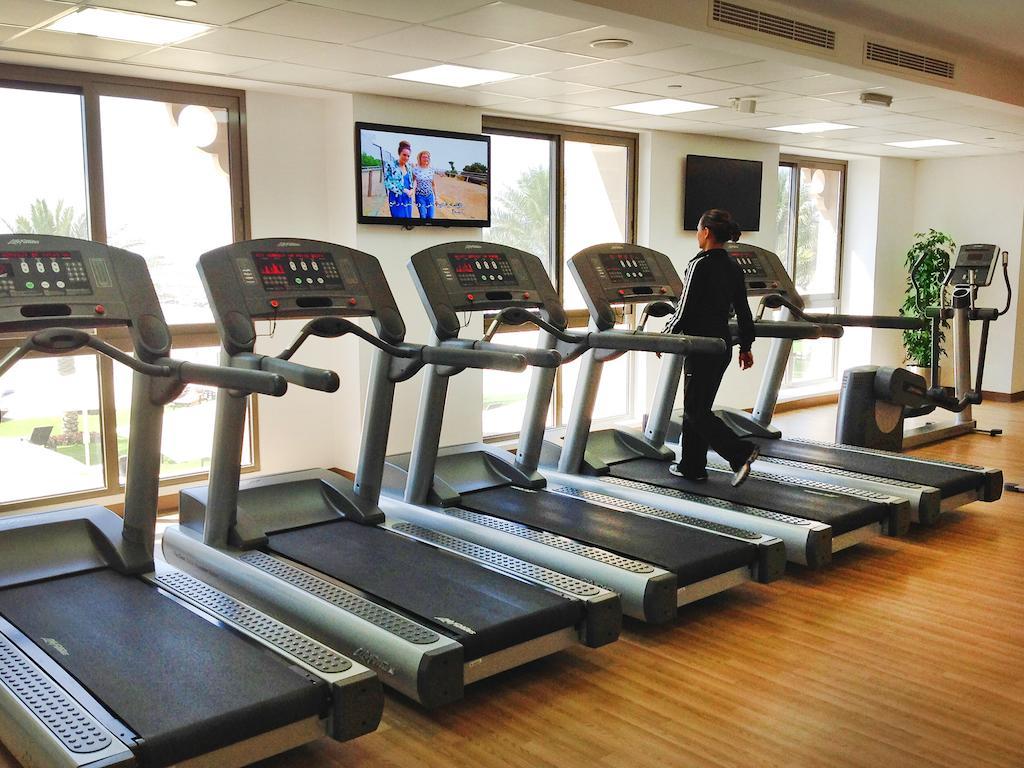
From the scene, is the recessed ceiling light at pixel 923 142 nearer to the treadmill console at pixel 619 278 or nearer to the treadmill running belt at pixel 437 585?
the treadmill console at pixel 619 278

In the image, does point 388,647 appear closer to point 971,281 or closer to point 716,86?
point 716,86

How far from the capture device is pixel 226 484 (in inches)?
149

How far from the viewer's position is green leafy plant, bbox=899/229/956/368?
30.9 ft

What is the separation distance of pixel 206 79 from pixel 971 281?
579 centimetres

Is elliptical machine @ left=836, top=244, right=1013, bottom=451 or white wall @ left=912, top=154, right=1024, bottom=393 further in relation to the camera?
white wall @ left=912, top=154, right=1024, bottom=393

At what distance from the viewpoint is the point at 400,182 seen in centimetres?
598

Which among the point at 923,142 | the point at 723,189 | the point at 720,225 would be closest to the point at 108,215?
the point at 720,225

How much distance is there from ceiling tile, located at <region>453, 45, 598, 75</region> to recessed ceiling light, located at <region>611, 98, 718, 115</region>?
1303 millimetres

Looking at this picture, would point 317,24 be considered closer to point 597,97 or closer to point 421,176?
point 421,176

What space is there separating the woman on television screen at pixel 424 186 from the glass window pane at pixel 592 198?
152cm

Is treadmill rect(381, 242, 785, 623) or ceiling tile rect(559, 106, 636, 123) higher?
ceiling tile rect(559, 106, 636, 123)

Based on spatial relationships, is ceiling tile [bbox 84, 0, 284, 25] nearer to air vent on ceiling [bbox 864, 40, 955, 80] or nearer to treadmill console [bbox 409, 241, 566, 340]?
treadmill console [bbox 409, 241, 566, 340]

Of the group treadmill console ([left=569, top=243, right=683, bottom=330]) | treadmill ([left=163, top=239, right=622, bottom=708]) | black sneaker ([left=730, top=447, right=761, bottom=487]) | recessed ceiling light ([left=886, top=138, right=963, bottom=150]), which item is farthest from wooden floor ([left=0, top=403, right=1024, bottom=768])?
recessed ceiling light ([left=886, top=138, right=963, bottom=150])

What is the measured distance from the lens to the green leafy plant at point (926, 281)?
A: 942 centimetres
